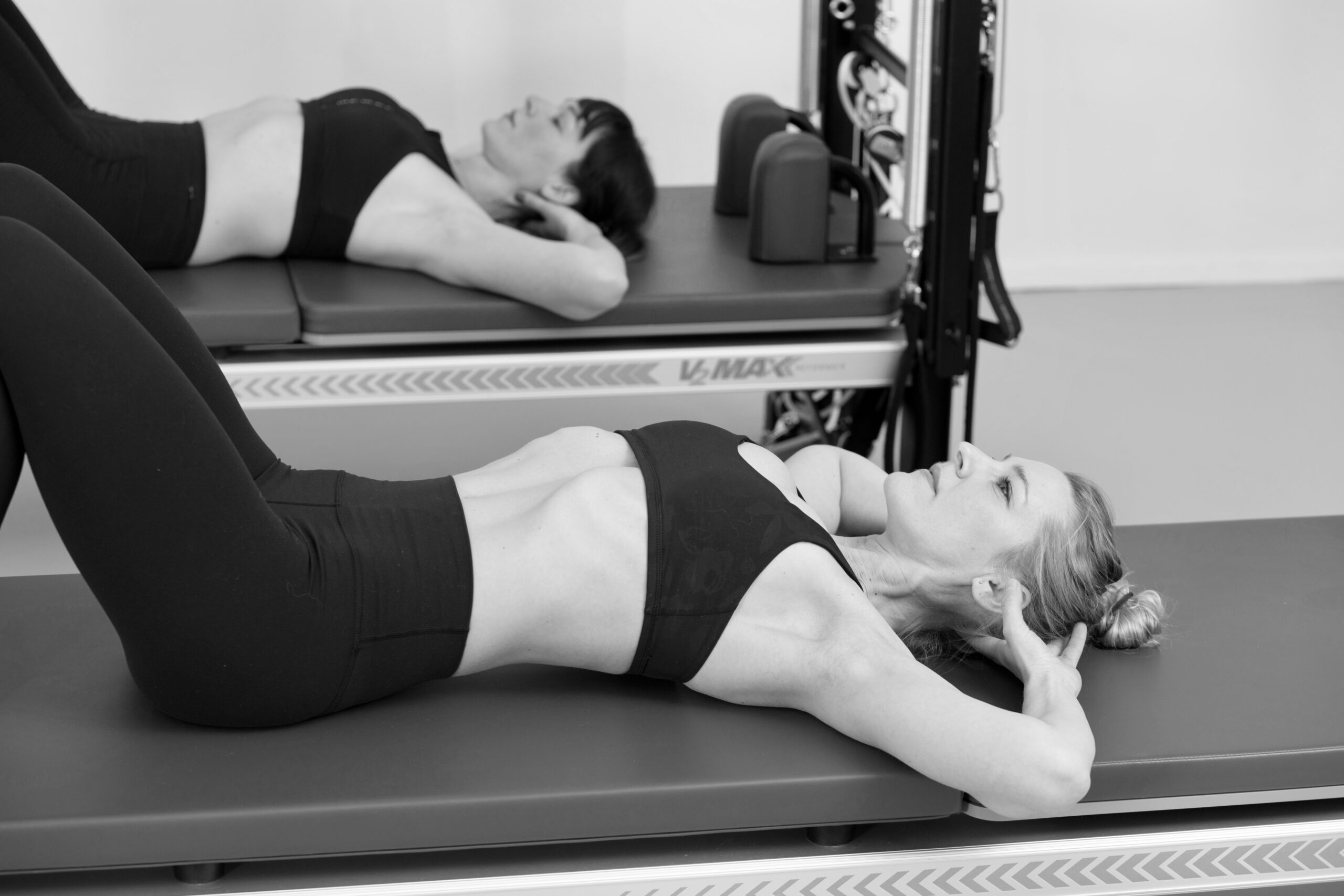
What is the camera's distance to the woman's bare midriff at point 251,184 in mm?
2789

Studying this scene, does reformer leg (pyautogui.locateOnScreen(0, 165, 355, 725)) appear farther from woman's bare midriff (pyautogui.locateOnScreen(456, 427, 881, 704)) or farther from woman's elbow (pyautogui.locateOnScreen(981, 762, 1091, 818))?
woman's elbow (pyautogui.locateOnScreen(981, 762, 1091, 818))

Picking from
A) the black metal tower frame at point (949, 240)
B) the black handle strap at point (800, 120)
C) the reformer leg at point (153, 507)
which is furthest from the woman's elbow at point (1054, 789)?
the black handle strap at point (800, 120)

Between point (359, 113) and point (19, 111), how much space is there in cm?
62

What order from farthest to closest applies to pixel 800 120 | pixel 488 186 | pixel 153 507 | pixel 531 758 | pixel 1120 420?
pixel 1120 420 → pixel 800 120 → pixel 488 186 → pixel 531 758 → pixel 153 507

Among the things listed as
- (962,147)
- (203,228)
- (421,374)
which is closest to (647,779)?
(421,374)

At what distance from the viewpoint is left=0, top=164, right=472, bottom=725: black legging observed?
136 centimetres

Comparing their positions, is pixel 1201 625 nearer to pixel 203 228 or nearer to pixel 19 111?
pixel 203 228

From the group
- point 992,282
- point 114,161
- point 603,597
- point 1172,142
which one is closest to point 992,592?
point 603,597

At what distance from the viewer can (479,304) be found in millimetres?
2631

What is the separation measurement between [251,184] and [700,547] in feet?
5.29

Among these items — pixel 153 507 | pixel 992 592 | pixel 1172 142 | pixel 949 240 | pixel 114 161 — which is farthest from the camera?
pixel 1172 142

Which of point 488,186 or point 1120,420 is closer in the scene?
point 488,186

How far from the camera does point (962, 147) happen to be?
2.61m

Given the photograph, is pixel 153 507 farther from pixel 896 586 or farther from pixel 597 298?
pixel 597 298
